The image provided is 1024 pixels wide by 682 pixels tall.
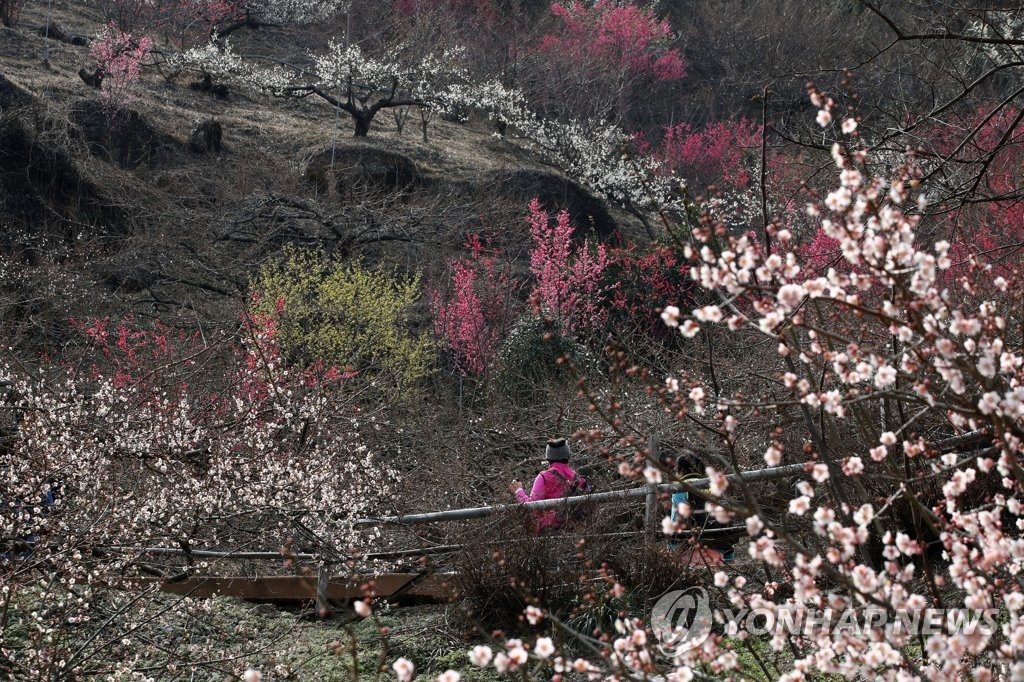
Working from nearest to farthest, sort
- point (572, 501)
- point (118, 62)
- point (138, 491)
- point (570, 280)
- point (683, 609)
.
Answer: point (683, 609)
point (572, 501)
point (138, 491)
point (570, 280)
point (118, 62)

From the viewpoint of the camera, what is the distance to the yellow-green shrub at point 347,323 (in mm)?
14117

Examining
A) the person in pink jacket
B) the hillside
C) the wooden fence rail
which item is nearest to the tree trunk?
the hillside

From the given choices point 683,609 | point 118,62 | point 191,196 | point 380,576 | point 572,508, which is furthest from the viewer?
point 118,62

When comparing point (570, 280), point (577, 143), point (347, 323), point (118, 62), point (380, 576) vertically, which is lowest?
point (347, 323)

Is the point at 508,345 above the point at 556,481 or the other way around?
the other way around

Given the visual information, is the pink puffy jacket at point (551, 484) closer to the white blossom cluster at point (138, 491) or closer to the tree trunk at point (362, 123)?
the white blossom cluster at point (138, 491)

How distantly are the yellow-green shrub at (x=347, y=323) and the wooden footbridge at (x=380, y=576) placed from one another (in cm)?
611

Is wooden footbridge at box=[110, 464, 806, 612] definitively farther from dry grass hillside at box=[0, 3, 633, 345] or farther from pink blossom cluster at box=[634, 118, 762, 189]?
pink blossom cluster at box=[634, 118, 762, 189]

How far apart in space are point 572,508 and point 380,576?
5.94ft

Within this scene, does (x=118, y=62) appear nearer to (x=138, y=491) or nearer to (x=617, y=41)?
(x=617, y=41)

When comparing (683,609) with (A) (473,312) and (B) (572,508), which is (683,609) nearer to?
(B) (572,508)

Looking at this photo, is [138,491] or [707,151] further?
[707,151]

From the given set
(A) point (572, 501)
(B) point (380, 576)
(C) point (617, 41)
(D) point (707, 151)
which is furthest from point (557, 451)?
(C) point (617, 41)

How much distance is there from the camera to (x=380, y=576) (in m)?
6.94
